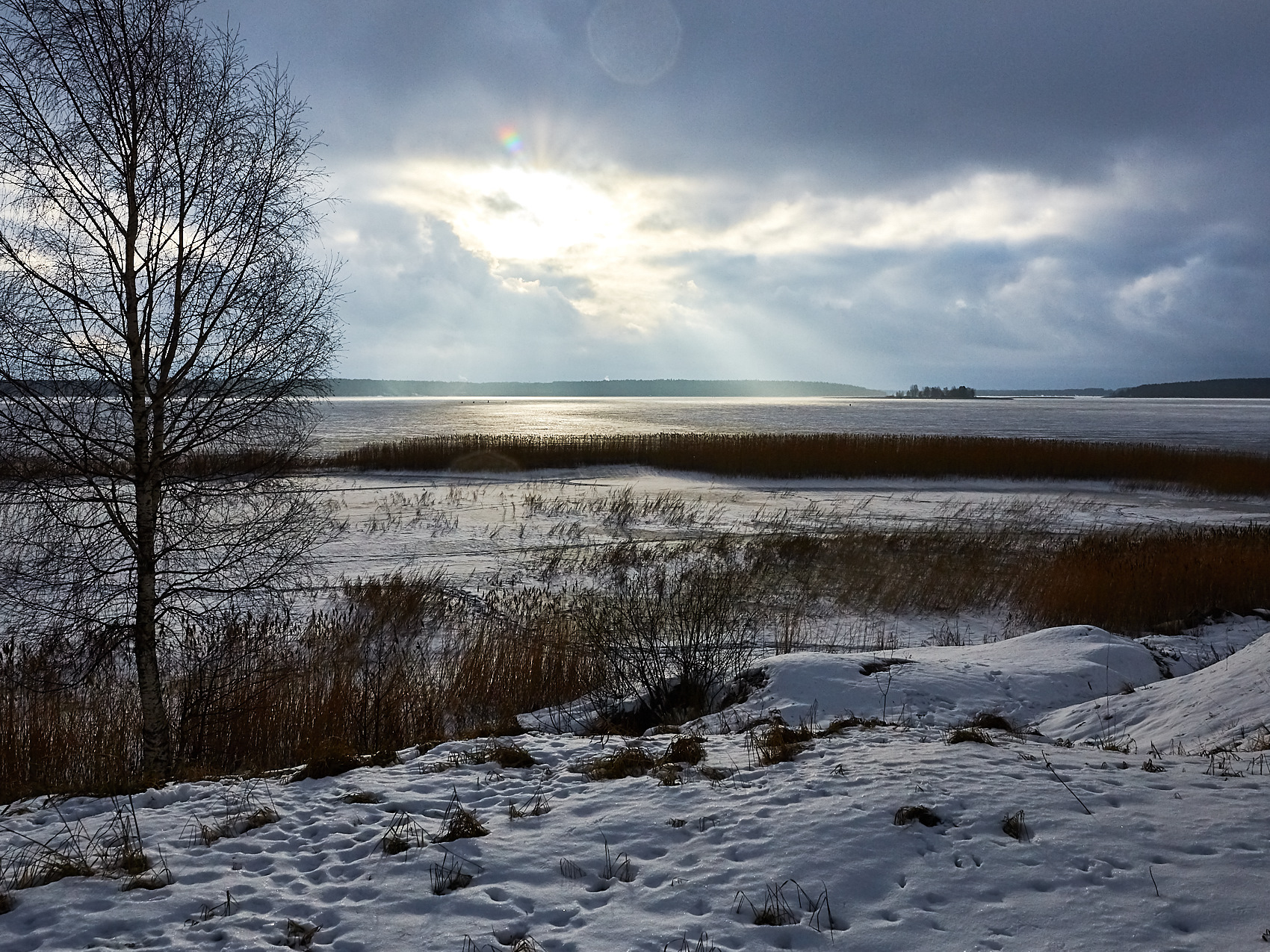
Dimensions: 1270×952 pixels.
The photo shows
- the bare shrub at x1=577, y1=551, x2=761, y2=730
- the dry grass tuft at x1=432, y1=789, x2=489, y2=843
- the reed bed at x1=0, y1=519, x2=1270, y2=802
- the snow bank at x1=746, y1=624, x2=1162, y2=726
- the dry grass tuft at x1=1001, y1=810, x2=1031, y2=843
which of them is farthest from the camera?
the bare shrub at x1=577, y1=551, x2=761, y2=730

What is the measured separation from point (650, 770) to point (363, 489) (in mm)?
23494

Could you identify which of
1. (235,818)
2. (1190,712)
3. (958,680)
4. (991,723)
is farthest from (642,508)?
(235,818)

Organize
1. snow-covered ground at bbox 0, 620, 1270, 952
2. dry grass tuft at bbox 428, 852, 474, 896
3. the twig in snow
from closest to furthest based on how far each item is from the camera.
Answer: snow-covered ground at bbox 0, 620, 1270, 952 → dry grass tuft at bbox 428, 852, 474, 896 → the twig in snow

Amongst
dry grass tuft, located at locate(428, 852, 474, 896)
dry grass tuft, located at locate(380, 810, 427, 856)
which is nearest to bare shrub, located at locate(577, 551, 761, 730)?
dry grass tuft, located at locate(380, 810, 427, 856)

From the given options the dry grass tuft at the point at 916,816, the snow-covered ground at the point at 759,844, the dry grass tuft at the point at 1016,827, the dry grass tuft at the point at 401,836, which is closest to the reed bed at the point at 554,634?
the snow-covered ground at the point at 759,844

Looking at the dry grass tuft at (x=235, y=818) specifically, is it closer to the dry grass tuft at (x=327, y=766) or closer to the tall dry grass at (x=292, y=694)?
the dry grass tuft at (x=327, y=766)

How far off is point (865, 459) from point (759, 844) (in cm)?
3034

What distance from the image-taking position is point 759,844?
379cm

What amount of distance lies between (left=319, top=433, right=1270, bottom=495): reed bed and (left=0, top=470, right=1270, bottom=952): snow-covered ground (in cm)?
2569

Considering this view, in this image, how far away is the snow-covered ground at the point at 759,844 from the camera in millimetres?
3102

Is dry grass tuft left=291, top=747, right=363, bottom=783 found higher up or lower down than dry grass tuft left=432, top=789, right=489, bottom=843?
lower down

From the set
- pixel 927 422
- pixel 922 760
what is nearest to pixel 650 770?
pixel 922 760

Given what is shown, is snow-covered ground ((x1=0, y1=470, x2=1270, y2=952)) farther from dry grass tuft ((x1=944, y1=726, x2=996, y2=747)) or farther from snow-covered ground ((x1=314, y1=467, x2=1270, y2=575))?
snow-covered ground ((x1=314, y1=467, x2=1270, y2=575))

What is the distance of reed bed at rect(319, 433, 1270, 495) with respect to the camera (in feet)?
98.5
